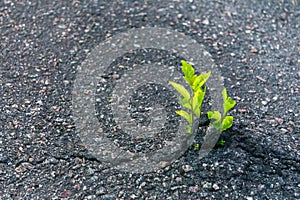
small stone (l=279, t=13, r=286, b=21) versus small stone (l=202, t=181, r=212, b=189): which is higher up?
small stone (l=279, t=13, r=286, b=21)

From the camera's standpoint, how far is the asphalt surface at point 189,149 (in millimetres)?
2080

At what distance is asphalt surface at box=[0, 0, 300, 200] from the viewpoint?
6.82ft

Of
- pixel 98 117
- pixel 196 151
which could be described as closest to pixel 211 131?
pixel 196 151

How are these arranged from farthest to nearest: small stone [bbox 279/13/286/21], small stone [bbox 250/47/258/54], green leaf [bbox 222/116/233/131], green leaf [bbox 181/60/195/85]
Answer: small stone [bbox 279/13/286/21] < small stone [bbox 250/47/258/54] < green leaf [bbox 222/116/233/131] < green leaf [bbox 181/60/195/85]

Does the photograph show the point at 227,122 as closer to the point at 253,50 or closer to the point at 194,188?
the point at 194,188

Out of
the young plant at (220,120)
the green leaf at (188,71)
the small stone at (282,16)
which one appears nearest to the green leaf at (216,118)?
the young plant at (220,120)

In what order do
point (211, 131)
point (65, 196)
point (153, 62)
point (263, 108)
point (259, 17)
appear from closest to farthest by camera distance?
point (65, 196), point (211, 131), point (263, 108), point (153, 62), point (259, 17)

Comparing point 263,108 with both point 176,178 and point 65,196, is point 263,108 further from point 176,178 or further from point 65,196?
point 65,196

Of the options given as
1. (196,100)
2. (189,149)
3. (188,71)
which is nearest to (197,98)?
(196,100)

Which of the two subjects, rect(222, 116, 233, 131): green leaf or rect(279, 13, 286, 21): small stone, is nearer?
rect(222, 116, 233, 131): green leaf

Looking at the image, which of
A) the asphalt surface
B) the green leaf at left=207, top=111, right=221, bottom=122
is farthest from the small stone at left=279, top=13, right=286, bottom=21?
the green leaf at left=207, top=111, right=221, bottom=122

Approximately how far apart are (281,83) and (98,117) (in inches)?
36.4

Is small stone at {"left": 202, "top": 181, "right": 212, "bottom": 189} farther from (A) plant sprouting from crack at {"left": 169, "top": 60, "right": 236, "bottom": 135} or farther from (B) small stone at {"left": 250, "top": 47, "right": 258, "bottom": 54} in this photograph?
(B) small stone at {"left": 250, "top": 47, "right": 258, "bottom": 54}

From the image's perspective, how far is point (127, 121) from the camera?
2.33 meters
